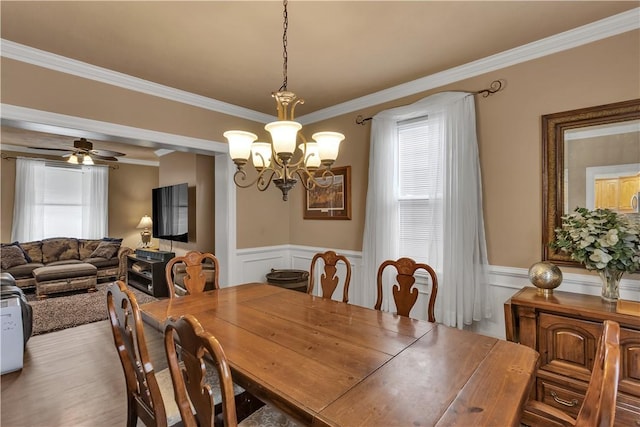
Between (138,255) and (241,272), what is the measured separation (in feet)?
10.7

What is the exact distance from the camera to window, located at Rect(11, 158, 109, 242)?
5988mm

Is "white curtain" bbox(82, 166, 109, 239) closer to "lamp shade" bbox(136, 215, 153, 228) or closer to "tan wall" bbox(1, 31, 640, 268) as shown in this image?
"lamp shade" bbox(136, 215, 153, 228)

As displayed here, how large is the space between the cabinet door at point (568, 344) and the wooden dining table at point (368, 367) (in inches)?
30.1

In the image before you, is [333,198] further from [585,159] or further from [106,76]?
[106,76]

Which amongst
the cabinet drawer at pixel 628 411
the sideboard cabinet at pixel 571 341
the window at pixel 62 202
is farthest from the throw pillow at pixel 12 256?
the cabinet drawer at pixel 628 411

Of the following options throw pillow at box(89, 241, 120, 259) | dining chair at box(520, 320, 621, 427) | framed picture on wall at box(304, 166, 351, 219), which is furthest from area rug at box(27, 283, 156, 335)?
dining chair at box(520, 320, 621, 427)

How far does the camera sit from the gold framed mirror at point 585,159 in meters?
1.96

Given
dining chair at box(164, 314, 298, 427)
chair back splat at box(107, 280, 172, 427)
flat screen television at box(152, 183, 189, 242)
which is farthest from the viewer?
flat screen television at box(152, 183, 189, 242)

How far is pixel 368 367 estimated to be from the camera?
3.89 ft

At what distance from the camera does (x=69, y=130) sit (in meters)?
2.57

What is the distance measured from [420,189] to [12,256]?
22.3ft

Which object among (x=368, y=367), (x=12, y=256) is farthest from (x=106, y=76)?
(x=12, y=256)

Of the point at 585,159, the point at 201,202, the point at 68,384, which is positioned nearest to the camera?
the point at 585,159

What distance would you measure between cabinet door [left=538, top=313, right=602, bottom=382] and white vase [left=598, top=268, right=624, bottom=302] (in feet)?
0.87
